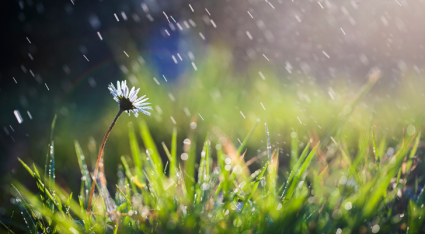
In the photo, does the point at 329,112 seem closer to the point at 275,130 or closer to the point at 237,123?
the point at 275,130

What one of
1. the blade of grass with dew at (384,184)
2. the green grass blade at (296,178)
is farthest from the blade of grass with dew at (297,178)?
the blade of grass with dew at (384,184)

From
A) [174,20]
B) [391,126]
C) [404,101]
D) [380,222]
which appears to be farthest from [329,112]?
[174,20]

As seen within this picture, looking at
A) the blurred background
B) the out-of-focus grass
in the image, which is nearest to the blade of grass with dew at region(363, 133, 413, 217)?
the out-of-focus grass

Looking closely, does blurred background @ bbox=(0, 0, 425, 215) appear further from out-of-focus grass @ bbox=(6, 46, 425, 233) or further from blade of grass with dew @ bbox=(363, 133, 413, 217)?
blade of grass with dew @ bbox=(363, 133, 413, 217)

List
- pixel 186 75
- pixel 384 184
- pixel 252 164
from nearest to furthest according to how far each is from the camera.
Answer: pixel 384 184 → pixel 252 164 → pixel 186 75

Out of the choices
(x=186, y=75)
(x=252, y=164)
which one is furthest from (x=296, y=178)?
(x=186, y=75)

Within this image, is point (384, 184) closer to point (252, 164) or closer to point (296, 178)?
point (296, 178)

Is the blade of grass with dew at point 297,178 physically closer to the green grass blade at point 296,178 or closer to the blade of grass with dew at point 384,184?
the green grass blade at point 296,178
